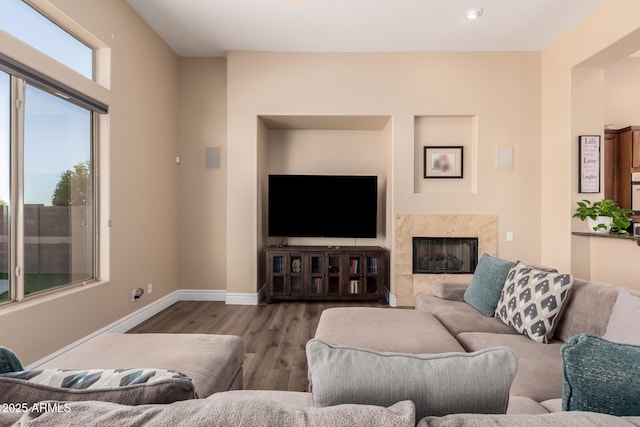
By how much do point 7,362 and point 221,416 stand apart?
0.66 metres

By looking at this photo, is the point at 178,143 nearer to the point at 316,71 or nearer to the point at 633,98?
the point at 316,71

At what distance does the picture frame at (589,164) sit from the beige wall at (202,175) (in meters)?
4.30

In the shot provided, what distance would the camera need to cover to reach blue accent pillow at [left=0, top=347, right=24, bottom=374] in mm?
796

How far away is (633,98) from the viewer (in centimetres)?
443

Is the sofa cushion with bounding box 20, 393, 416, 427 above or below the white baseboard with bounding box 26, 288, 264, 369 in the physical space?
above

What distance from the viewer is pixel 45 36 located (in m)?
2.41

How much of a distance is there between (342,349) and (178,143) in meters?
4.30

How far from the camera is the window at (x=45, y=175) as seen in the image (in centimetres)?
213

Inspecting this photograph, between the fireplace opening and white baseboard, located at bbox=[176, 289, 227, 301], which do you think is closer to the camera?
the fireplace opening

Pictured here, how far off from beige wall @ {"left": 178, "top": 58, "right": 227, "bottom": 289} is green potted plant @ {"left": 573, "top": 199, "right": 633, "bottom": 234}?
13.9 feet

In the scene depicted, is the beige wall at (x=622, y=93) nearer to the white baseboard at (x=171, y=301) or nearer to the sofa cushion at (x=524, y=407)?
the sofa cushion at (x=524, y=407)

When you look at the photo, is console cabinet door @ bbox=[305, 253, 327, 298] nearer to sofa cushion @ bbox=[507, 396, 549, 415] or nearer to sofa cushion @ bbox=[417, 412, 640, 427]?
sofa cushion @ bbox=[507, 396, 549, 415]

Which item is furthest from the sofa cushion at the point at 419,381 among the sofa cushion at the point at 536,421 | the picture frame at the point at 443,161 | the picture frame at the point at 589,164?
the picture frame at the point at 589,164

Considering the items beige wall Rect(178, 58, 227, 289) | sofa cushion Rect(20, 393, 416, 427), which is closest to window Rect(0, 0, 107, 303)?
beige wall Rect(178, 58, 227, 289)
